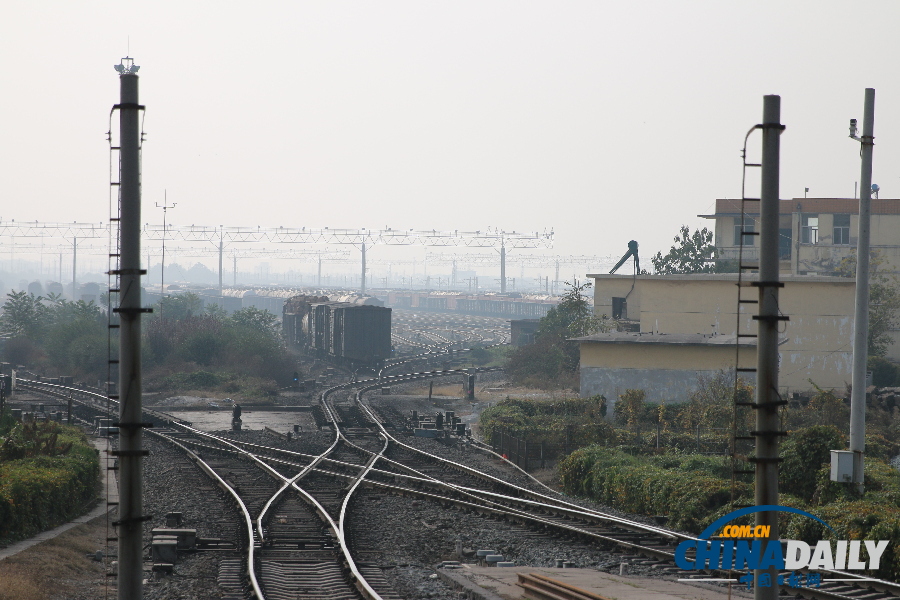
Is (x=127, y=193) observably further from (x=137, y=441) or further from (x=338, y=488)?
(x=338, y=488)

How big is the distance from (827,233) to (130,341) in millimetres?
61182

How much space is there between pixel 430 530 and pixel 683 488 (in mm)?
4620

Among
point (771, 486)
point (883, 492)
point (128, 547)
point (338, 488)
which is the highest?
point (771, 486)

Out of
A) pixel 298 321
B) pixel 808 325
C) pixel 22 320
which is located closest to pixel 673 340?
pixel 808 325

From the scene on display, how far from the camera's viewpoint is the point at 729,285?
39.4 m

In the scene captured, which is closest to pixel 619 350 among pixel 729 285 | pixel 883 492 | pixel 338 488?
pixel 729 285

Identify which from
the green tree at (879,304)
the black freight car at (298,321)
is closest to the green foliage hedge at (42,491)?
the green tree at (879,304)

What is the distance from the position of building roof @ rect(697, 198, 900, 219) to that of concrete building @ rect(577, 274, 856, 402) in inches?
850

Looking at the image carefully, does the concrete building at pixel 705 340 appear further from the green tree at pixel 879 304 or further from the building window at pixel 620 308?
the green tree at pixel 879 304

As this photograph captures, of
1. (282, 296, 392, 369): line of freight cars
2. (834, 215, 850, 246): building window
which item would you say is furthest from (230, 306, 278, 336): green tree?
(834, 215, 850, 246): building window

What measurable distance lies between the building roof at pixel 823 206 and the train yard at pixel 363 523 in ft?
136

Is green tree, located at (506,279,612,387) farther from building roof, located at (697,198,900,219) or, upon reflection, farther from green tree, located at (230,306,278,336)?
green tree, located at (230,306,278,336)

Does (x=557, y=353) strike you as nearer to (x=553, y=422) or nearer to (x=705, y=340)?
(x=705, y=340)

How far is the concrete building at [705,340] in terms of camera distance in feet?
107
